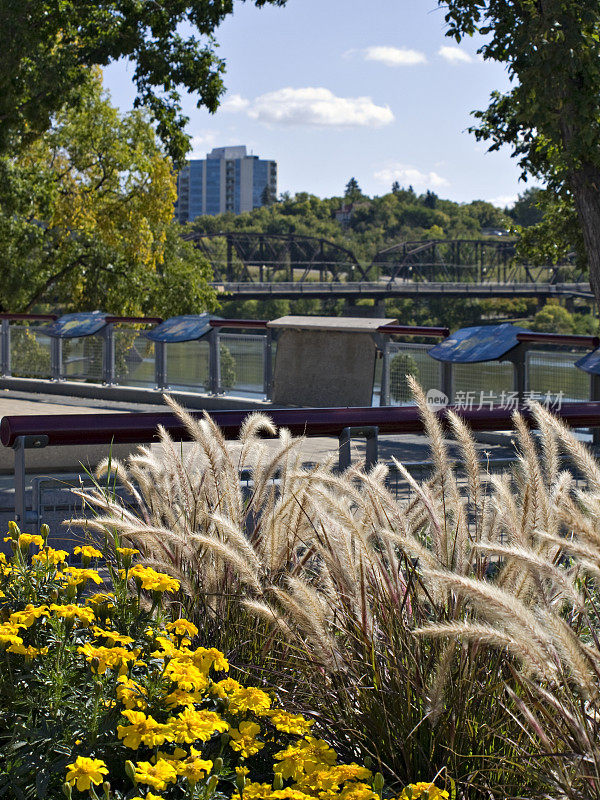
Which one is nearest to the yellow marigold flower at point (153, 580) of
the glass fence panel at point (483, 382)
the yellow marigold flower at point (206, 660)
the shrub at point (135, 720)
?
the shrub at point (135, 720)

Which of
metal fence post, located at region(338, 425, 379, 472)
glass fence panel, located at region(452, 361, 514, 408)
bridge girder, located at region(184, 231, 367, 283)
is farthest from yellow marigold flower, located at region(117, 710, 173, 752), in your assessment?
bridge girder, located at region(184, 231, 367, 283)

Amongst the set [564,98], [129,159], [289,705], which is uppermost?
[129,159]

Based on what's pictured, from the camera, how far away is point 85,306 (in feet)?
107

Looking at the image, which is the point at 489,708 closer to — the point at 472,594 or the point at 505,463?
the point at 472,594

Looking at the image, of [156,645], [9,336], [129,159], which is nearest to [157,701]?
[156,645]

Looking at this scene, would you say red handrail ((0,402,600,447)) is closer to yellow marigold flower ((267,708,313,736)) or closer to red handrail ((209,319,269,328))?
yellow marigold flower ((267,708,313,736))

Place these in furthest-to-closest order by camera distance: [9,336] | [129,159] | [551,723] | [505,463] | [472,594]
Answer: [129,159] → [9,336] → [505,463] → [551,723] → [472,594]

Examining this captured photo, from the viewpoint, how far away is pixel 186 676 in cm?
227

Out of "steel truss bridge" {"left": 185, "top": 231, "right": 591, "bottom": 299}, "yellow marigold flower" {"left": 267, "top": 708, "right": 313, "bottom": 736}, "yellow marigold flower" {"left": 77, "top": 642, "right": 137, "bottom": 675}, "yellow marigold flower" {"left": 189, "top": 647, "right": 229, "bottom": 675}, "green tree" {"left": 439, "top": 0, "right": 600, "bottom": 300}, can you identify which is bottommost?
"yellow marigold flower" {"left": 267, "top": 708, "right": 313, "bottom": 736}

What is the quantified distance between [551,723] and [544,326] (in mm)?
103955

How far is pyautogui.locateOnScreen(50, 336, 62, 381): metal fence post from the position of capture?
683 inches

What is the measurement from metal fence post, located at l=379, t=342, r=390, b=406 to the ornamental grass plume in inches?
385

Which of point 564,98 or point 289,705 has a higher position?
point 564,98

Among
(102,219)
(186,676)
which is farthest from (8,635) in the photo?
(102,219)
